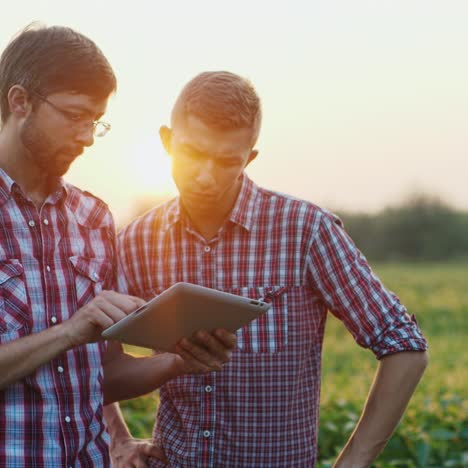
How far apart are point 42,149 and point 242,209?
2.63ft

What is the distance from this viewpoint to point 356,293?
2867 mm

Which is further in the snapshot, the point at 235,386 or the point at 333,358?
the point at 333,358

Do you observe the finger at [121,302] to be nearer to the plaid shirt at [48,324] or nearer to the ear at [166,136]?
the plaid shirt at [48,324]

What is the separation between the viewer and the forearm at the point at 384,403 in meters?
2.81

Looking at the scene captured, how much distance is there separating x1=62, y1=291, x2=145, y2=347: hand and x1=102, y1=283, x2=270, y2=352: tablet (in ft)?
0.17

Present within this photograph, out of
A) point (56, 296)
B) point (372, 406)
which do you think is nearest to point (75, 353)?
point (56, 296)

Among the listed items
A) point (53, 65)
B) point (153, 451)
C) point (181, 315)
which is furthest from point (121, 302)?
point (153, 451)

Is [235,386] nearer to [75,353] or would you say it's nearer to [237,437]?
[237,437]

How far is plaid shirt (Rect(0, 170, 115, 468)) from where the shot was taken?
7.93 ft

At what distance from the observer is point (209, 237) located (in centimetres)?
302

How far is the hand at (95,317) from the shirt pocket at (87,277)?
0.86 feet

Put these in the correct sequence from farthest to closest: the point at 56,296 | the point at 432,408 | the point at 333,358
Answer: the point at 333,358, the point at 432,408, the point at 56,296

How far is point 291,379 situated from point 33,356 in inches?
38.7

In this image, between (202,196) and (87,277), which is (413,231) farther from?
(87,277)
